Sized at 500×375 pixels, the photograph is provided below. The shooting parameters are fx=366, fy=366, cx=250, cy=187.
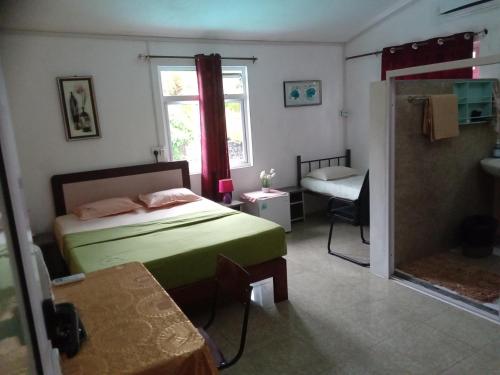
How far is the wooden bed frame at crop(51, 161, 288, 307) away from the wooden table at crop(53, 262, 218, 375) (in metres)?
0.84

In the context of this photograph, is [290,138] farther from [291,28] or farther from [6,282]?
[6,282]

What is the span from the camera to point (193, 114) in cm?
448

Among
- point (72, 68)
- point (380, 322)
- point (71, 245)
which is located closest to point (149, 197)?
point (71, 245)

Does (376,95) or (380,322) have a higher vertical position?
(376,95)

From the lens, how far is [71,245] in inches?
110

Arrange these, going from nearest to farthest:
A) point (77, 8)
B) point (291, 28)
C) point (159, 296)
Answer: point (159, 296)
point (77, 8)
point (291, 28)

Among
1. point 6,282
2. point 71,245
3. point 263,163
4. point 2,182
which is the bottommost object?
point 71,245

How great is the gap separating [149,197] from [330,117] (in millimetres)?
2926

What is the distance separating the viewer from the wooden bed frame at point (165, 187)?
254 centimetres

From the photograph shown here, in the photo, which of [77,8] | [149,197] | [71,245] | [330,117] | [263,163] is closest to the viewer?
[71,245]

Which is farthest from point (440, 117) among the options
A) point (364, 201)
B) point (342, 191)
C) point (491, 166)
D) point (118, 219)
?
point (118, 219)

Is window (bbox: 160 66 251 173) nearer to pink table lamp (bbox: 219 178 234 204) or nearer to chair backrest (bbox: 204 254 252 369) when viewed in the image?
Result: pink table lamp (bbox: 219 178 234 204)

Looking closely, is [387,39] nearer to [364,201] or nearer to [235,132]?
[235,132]

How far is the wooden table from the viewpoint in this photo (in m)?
1.17
